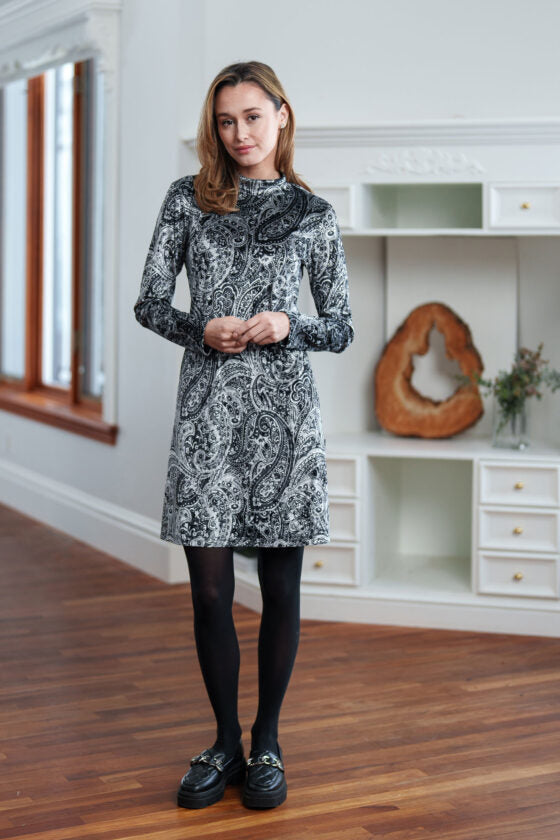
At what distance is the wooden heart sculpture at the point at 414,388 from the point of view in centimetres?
409

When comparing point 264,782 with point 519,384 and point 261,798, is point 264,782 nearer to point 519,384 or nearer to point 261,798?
point 261,798

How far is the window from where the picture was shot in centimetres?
556

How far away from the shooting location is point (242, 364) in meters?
2.31

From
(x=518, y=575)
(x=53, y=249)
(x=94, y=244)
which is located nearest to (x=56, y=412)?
(x=94, y=244)

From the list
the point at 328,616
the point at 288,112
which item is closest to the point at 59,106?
the point at 328,616

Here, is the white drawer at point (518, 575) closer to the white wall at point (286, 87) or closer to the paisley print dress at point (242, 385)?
the white wall at point (286, 87)

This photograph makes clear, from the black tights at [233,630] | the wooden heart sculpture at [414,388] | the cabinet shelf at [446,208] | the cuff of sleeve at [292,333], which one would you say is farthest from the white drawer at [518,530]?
the cuff of sleeve at [292,333]

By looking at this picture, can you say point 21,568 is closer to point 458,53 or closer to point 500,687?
point 500,687

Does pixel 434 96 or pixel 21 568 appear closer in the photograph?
pixel 434 96

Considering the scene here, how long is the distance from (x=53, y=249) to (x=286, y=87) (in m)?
2.43

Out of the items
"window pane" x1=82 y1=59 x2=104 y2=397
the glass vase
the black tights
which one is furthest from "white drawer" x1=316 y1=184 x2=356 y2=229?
"window pane" x1=82 y1=59 x2=104 y2=397

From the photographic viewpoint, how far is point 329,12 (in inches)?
158

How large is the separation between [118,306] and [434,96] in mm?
1593

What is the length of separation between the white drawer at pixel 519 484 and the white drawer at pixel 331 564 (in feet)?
1.60
